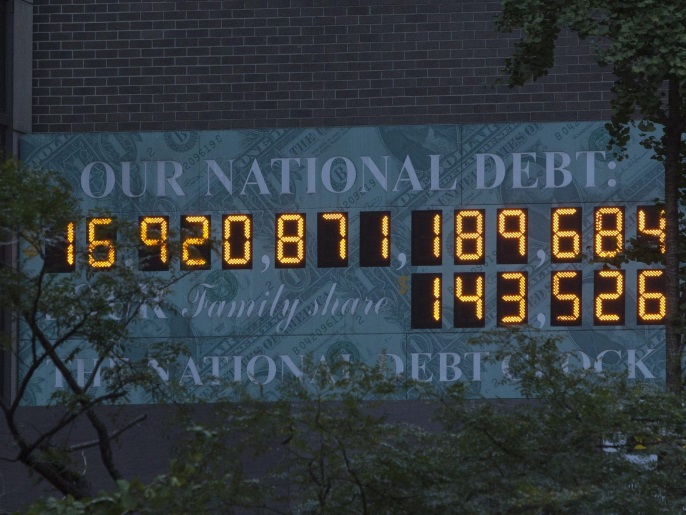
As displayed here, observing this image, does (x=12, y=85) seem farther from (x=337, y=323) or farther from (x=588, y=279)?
(x=588, y=279)

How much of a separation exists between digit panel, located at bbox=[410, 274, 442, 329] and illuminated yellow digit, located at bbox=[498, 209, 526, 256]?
0.82m

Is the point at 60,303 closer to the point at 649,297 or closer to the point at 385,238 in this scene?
the point at 385,238

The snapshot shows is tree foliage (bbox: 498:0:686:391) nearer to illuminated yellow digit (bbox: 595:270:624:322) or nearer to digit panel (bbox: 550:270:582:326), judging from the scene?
illuminated yellow digit (bbox: 595:270:624:322)

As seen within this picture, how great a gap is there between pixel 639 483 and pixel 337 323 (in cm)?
845

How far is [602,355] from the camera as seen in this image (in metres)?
16.3

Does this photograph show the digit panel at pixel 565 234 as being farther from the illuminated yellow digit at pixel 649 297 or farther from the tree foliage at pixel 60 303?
the tree foliage at pixel 60 303

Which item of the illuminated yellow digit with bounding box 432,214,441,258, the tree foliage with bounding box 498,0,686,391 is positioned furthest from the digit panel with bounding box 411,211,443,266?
the tree foliage with bounding box 498,0,686,391

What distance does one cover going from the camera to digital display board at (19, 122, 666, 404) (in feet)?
52.6

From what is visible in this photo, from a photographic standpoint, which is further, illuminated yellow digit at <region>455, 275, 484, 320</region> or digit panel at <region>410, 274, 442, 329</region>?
digit panel at <region>410, 274, 442, 329</region>

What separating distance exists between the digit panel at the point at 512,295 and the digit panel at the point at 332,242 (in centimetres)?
170

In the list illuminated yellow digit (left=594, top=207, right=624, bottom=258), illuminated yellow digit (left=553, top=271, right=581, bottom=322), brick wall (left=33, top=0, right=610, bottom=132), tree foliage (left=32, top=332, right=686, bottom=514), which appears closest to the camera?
tree foliage (left=32, top=332, right=686, bottom=514)

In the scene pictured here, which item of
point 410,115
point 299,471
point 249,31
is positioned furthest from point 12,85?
point 299,471

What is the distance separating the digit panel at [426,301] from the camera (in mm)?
16250

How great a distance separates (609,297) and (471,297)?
1.40 m
